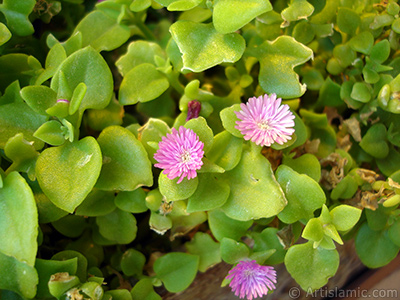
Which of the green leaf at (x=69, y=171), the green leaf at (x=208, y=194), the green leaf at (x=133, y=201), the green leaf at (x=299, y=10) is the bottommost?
the green leaf at (x=133, y=201)

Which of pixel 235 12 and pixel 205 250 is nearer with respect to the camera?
pixel 235 12

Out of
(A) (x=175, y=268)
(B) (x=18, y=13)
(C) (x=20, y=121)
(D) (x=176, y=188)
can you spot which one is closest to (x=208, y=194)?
(D) (x=176, y=188)

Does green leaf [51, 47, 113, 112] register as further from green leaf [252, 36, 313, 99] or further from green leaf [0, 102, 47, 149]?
green leaf [252, 36, 313, 99]

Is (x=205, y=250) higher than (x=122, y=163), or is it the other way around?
(x=122, y=163)

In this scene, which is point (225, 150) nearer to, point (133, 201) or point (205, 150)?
point (205, 150)

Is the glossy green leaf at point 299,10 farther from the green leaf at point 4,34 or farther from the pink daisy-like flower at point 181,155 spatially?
the green leaf at point 4,34

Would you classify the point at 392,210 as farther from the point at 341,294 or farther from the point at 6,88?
the point at 6,88

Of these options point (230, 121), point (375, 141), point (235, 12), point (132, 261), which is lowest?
point (132, 261)

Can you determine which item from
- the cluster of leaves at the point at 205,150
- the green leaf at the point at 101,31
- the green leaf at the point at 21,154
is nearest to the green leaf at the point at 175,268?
the cluster of leaves at the point at 205,150

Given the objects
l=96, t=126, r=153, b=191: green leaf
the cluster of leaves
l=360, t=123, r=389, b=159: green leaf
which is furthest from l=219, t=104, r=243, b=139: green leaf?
l=360, t=123, r=389, b=159: green leaf
